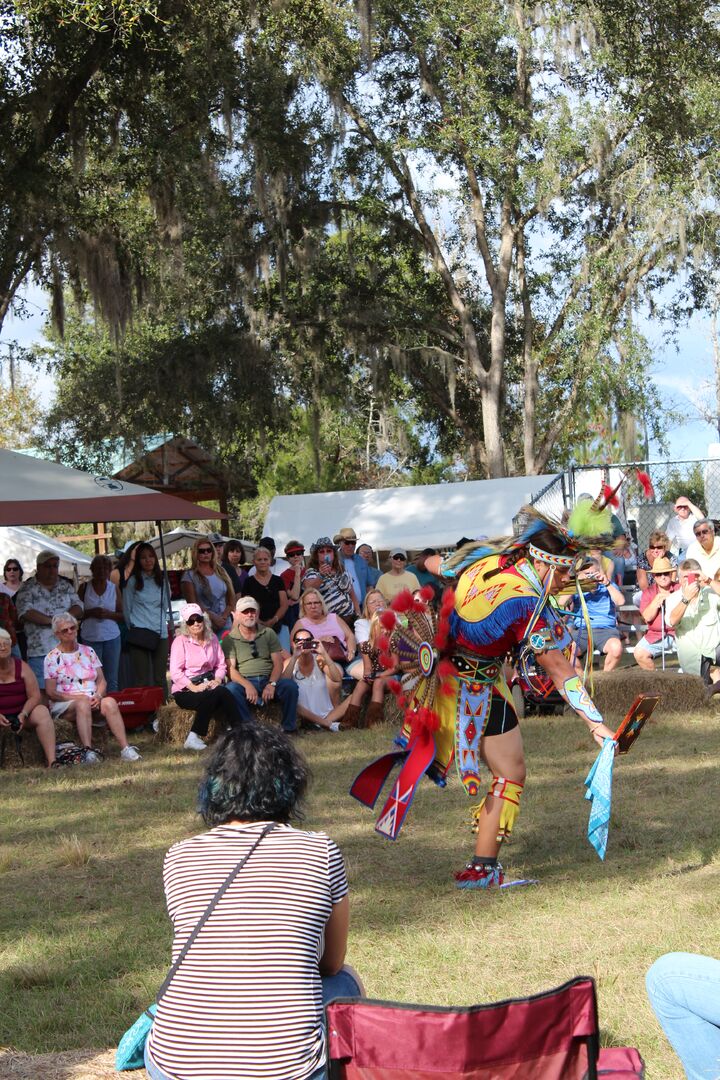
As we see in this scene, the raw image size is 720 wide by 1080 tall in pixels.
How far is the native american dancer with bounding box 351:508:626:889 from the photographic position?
527cm

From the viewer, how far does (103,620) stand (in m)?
10.8

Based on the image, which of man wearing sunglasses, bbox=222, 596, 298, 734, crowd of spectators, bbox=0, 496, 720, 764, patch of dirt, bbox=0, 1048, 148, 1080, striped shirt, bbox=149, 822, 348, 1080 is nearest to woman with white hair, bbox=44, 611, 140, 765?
crowd of spectators, bbox=0, 496, 720, 764

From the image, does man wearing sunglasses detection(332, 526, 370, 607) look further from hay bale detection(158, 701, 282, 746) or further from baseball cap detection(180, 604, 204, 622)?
hay bale detection(158, 701, 282, 746)

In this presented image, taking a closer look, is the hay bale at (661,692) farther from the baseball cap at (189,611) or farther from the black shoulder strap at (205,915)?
the black shoulder strap at (205,915)

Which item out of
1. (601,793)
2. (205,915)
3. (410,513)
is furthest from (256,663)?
(410,513)

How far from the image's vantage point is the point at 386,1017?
220cm

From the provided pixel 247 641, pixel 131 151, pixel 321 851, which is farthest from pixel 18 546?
pixel 321 851

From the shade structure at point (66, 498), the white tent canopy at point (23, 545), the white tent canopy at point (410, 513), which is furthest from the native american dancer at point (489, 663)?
the white tent canopy at point (23, 545)

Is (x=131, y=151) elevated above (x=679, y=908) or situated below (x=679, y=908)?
above

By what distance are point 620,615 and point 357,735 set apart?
183 inches

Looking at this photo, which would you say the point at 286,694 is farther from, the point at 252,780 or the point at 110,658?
the point at 252,780

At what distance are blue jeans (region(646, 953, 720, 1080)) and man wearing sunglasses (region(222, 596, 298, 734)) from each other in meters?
7.12

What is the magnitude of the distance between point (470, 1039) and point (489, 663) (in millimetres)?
3317

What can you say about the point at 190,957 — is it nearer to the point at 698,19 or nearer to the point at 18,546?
the point at 698,19
